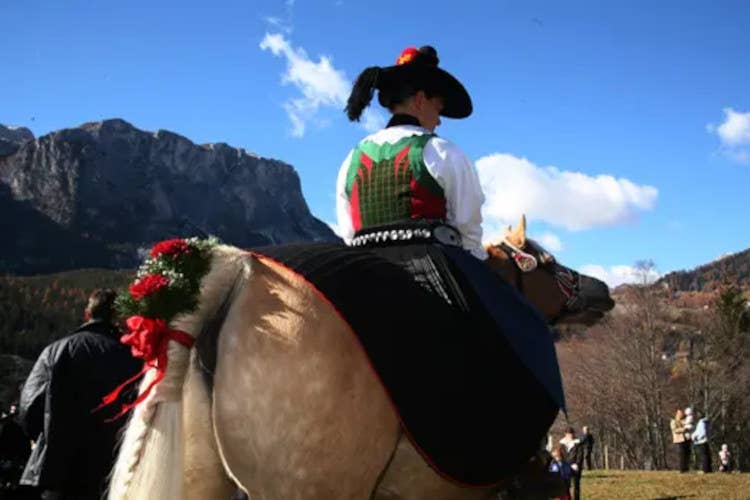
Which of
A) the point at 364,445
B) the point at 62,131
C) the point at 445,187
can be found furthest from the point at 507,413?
the point at 62,131

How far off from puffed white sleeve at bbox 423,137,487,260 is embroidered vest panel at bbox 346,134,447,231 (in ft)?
0.14

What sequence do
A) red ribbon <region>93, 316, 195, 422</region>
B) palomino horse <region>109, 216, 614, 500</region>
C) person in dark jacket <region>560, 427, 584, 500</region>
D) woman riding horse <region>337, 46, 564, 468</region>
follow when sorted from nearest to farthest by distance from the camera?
palomino horse <region>109, 216, 614, 500</region> → red ribbon <region>93, 316, 195, 422</region> → woman riding horse <region>337, 46, 564, 468</region> → person in dark jacket <region>560, 427, 584, 500</region>

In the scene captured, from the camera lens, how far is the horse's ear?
13.0 feet

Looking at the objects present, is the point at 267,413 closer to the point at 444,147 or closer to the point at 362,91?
the point at 444,147

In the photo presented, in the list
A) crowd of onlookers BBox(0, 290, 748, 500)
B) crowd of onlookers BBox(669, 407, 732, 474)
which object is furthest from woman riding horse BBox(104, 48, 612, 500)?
crowd of onlookers BBox(669, 407, 732, 474)

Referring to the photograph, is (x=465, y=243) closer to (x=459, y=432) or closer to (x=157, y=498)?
(x=459, y=432)

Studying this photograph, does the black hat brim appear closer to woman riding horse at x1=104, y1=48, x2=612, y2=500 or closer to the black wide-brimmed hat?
the black wide-brimmed hat

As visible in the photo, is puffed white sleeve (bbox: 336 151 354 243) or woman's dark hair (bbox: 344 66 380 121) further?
woman's dark hair (bbox: 344 66 380 121)

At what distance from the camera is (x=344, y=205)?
11.6 ft

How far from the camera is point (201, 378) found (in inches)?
107

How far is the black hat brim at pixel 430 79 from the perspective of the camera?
379 centimetres

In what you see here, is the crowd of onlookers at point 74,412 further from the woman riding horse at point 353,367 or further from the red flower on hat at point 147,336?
the red flower on hat at point 147,336

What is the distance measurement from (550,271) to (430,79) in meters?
1.30

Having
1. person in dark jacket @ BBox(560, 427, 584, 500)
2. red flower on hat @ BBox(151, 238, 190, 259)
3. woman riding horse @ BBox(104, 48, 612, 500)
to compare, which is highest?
red flower on hat @ BBox(151, 238, 190, 259)
